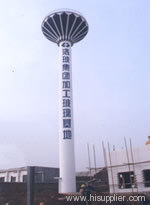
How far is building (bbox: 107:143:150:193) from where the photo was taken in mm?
22156

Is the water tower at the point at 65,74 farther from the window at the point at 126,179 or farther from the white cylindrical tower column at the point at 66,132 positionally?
the window at the point at 126,179

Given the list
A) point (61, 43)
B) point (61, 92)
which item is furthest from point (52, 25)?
point (61, 92)

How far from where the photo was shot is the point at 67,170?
29641 mm

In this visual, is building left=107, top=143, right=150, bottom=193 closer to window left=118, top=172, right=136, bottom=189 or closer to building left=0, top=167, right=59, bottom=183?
window left=118, top=172, right=136, bottom=189

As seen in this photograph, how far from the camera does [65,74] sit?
3272cm

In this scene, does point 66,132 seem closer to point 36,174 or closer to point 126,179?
point 126,179

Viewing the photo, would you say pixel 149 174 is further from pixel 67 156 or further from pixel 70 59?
pixel 70 59

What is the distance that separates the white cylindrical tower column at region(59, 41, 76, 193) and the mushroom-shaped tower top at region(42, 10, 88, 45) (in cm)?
451

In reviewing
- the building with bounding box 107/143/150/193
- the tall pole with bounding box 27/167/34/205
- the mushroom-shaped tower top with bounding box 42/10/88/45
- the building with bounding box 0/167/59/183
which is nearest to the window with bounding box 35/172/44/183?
the building with bounding box 0/167/59/183

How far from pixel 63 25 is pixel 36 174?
2224 cm

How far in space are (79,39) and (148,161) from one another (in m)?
23.9

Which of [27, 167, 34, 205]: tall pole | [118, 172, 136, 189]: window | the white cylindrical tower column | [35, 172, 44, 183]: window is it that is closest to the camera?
[27, 167, 34, 205]: tall pole

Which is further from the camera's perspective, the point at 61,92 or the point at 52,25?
the point at 52,25

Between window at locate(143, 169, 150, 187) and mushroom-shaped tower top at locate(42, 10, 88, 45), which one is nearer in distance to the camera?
window at locate(143, 169, 150, 187)
